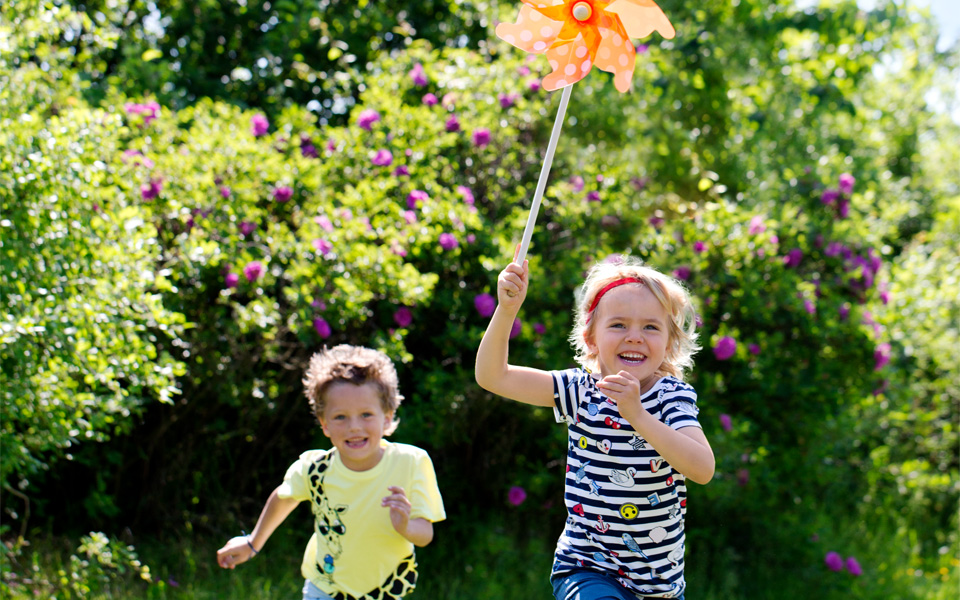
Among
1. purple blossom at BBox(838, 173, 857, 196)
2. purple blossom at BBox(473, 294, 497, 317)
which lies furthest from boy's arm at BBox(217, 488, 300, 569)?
purple blossom at BBox(838, 173, 857, 196)

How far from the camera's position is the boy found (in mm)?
2889

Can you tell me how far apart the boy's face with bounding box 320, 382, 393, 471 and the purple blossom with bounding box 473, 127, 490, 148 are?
247cm

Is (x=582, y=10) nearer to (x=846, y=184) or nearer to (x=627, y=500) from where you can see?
(x=627, y=500)

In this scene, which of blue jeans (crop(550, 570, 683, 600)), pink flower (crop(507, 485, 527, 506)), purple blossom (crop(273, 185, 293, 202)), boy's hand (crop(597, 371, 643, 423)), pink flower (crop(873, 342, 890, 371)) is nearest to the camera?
boy's hand (crop(597, 371, 643, 423))

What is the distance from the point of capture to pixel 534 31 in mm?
2484

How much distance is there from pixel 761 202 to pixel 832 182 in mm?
464

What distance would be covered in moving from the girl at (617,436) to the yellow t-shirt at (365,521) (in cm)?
49

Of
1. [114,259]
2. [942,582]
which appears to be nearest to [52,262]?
[114,259]

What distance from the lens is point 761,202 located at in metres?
5.77

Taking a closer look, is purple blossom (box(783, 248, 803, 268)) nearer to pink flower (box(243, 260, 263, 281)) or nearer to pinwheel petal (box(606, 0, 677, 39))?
pink flower (box(243, 260, 263, 281))

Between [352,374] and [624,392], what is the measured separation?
106 centimetres

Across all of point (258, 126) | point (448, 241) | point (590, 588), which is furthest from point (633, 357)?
point (258, 126)

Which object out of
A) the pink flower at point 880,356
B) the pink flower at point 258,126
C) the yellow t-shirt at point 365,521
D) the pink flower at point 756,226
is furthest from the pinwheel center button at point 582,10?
the pink flower at point 880,356

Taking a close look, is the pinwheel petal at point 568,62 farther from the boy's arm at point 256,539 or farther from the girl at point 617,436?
the boy's arm at point 256,539
